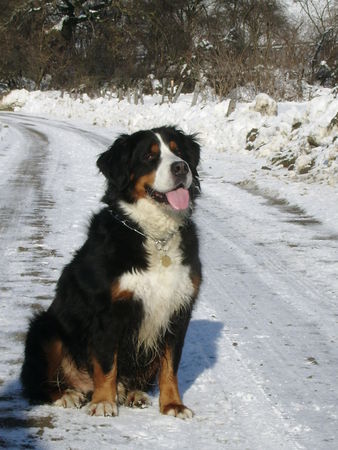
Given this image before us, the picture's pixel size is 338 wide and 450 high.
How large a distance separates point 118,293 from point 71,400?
27.9 inches

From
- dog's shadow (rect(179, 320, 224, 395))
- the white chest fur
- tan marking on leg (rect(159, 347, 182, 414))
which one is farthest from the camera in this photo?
dog's shadow (rect(179, 320, 224, 395))

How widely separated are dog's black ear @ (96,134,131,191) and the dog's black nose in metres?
0.26

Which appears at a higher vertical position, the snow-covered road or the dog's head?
the dog's head

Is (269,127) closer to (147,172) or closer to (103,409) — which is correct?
(147,172)

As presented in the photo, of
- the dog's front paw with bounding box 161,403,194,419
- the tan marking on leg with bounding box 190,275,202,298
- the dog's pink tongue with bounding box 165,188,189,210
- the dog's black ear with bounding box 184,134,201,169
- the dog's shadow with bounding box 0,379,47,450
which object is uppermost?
the dog's black ear with bounding box 184,134,201,169

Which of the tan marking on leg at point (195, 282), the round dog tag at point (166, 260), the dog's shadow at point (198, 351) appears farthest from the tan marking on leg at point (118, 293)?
the dog's shadow at point (198, 351)

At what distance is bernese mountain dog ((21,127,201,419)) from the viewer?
11.2 ft

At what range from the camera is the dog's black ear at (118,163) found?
12.2 ft

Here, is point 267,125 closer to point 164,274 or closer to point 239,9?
point 164,274

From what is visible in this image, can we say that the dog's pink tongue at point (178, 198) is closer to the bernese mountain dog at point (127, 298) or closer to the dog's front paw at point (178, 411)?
the bernese mountain dog at point (127, 298)

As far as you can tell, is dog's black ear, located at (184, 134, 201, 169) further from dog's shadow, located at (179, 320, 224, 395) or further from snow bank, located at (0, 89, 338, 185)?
snow bank, located at (0, 89, 338, 185)

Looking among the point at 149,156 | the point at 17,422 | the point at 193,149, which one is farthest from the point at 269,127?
the point at 17,422

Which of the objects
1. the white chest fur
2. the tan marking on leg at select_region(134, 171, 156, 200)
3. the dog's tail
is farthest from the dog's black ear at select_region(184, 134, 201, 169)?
the dog's tail

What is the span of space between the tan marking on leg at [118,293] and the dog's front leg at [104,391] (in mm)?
311
